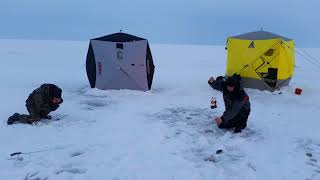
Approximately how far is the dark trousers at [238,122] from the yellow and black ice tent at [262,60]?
5700 millimetres

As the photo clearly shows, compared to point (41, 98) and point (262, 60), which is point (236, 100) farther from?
point (262, 60)

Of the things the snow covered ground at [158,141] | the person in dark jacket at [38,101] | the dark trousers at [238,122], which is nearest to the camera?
the snow covered ground at [158,141]

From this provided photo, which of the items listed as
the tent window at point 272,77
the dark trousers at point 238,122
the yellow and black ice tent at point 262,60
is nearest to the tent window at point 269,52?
the yellow and black ice tent at point 262,60

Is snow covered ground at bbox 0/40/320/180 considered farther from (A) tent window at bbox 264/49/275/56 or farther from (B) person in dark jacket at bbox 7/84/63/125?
(A) tent window at bbox 264/49/275/56

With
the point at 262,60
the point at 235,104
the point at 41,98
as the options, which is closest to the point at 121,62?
the point at 262,60

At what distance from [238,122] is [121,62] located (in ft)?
19.9

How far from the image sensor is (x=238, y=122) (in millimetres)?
8422

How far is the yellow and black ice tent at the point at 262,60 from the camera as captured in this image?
13773 millimetres

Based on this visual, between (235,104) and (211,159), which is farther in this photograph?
(235,104)

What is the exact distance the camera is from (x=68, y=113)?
10.1m

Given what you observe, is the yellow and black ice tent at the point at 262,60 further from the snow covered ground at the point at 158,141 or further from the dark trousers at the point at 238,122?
the dark trousers at the point at 238,122

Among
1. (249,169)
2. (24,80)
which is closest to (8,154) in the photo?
(249,169)

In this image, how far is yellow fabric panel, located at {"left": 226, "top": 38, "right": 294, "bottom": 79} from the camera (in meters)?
13.8

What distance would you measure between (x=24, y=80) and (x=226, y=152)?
11197 mm
